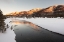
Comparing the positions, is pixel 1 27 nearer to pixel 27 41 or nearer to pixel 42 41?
pixel 27 41

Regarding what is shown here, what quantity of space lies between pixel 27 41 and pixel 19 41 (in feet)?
3.83

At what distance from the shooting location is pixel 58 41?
14.5 meters

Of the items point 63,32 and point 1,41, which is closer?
point 1,41

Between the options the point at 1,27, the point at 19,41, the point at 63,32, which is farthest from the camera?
the point at 63,32

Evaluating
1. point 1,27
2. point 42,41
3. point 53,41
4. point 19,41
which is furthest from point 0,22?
point 53,41

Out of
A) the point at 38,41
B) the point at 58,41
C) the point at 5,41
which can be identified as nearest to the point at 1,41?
the point at 5,41

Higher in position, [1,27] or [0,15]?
[0,15]

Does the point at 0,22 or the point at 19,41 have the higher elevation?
the point at 0,22

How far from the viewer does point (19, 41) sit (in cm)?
1409

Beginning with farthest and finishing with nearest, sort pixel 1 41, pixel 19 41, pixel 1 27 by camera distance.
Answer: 1. pixel 1 27
2. pixel 19 41
3. pixel 1 41

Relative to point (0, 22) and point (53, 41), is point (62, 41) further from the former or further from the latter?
point (0, 22)

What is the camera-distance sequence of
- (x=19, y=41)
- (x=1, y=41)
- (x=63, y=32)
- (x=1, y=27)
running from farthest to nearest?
1. (x=63, y=32)
2. (x=1, y=27)
3. (x=19, y=41)
4. (x=1, y=41)

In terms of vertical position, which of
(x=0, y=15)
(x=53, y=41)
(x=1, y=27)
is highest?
(x=0, y=15)

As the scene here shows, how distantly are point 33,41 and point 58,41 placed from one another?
3.77 m
